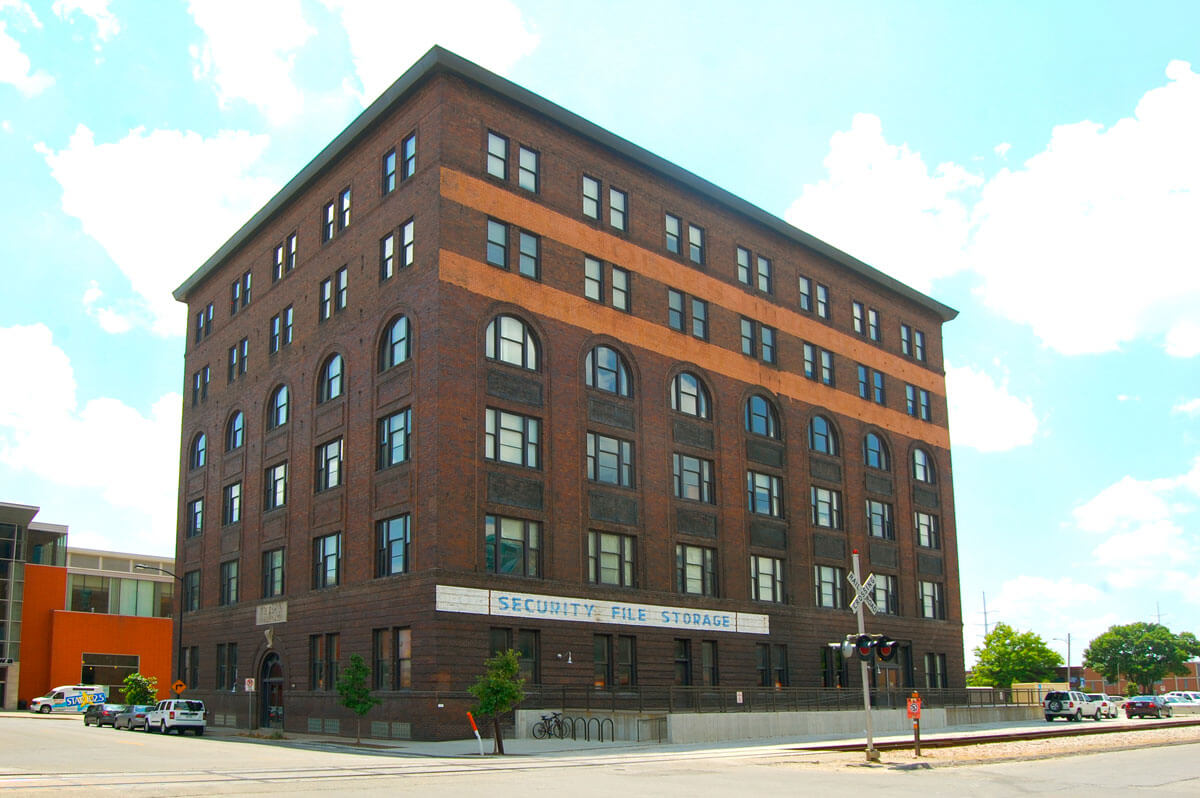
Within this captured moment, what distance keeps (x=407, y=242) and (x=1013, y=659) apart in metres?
105

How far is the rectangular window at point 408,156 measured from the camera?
1773 inches

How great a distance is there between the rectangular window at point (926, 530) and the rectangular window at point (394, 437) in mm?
34664

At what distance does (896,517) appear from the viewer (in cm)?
6366

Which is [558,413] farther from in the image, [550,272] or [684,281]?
[684,281]

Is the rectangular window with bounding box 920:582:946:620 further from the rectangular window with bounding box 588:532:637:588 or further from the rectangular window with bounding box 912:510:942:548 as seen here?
the rectangular window with bounding box 588:532:637:588

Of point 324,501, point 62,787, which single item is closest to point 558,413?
point 324,501

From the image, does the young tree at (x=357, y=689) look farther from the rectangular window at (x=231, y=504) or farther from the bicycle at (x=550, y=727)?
Answer: the rectangular window at (x=231, y=504)

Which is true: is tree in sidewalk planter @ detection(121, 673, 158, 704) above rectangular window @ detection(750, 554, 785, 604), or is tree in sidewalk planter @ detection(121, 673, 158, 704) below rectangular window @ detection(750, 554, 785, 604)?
below

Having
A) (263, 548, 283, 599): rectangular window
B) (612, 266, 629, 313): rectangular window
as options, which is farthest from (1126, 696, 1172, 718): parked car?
(263, 548, 283, 599): rectangular window

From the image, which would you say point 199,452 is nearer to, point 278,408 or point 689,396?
point 278,408

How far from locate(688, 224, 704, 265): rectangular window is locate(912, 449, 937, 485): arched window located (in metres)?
21.6

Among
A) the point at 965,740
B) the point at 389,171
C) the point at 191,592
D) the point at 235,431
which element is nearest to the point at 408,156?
the point at 389,171

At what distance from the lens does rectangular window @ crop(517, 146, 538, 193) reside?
45781mm

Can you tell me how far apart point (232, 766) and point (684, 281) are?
108 ft
